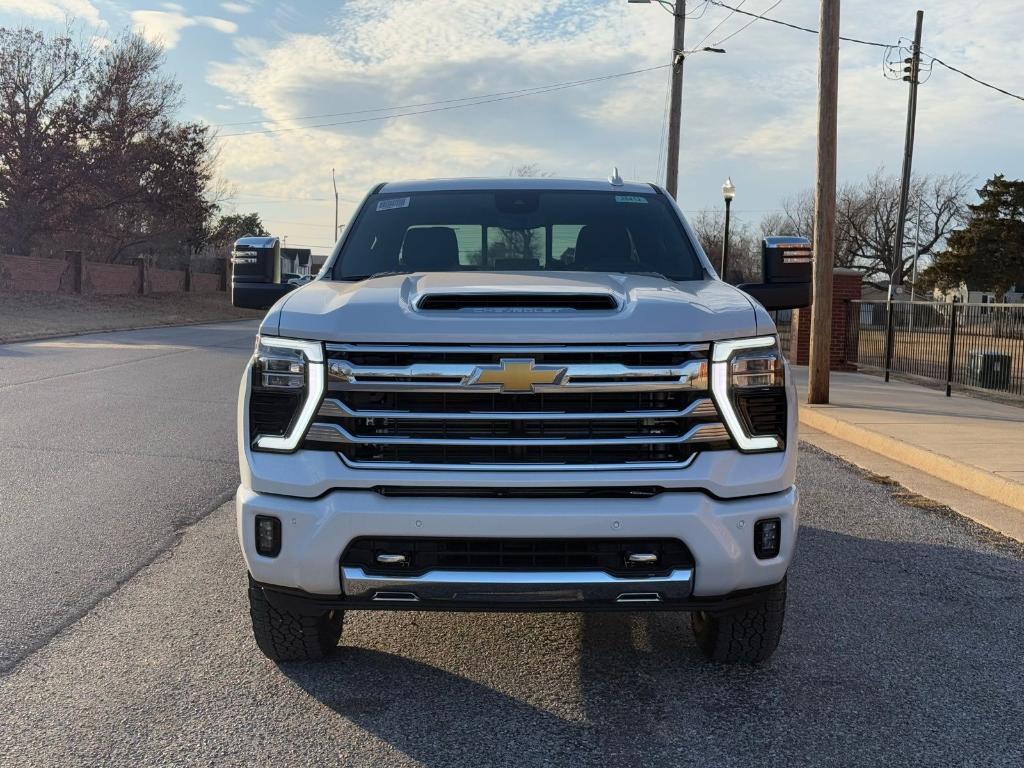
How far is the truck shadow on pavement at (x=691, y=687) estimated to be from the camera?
10.8 feet

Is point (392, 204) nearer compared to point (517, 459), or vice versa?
point (517, 459)

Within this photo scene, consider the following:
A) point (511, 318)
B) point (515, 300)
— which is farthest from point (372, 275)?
point (511, 318)

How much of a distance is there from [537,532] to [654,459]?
19.2 inches

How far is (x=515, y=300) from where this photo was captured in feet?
12.0

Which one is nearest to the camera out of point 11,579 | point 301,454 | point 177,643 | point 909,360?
point 301,454

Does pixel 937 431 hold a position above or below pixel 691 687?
above

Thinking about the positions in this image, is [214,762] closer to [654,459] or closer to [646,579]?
[646,579]

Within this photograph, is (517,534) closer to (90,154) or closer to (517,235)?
(517,235)

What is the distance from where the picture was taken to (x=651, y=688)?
3.78 meters

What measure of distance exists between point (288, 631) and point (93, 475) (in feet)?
14.9

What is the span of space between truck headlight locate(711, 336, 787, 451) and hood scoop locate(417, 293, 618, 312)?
0.45m

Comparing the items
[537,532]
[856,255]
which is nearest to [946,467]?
[537,532]

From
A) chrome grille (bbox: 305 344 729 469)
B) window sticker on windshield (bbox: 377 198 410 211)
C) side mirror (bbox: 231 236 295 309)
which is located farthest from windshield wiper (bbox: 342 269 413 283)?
chrome grille (bbox: 305 344 729 469)

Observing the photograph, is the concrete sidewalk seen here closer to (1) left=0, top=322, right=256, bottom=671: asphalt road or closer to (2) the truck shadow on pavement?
(2) the truck shadow on pavement
